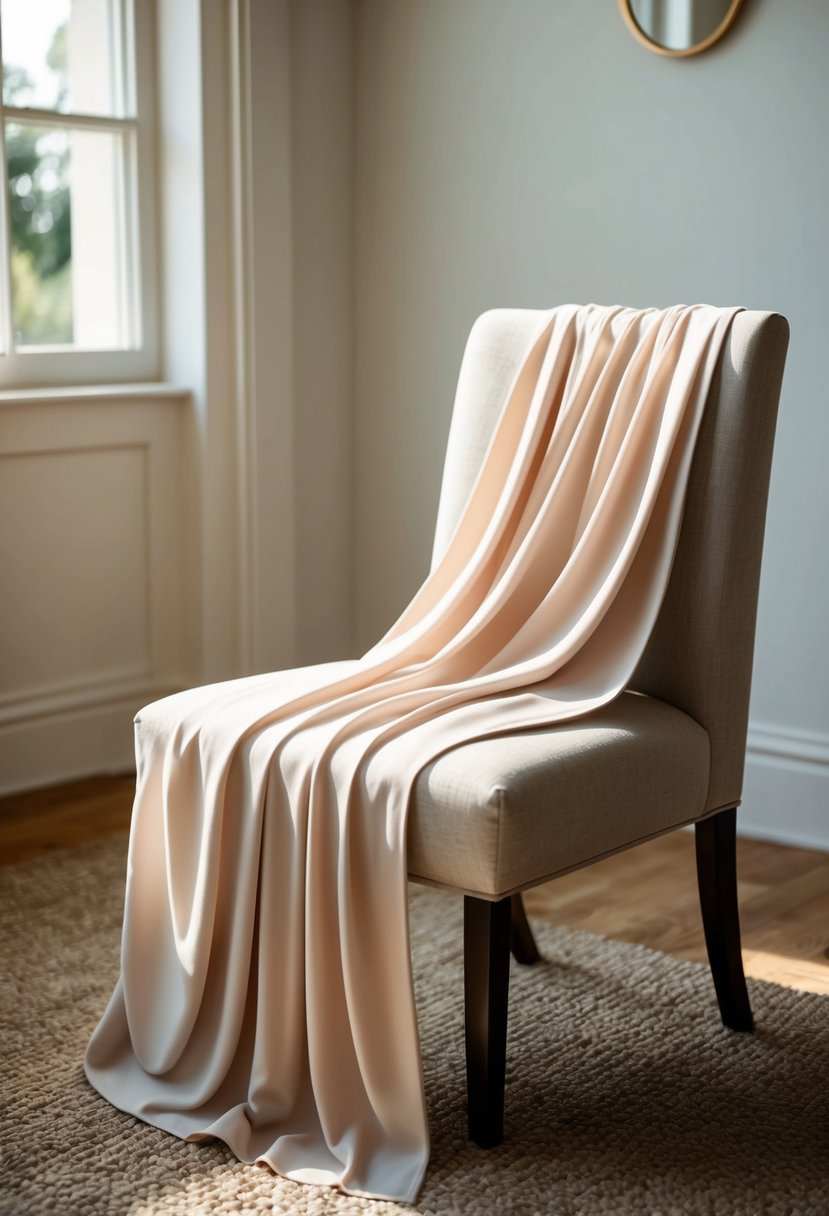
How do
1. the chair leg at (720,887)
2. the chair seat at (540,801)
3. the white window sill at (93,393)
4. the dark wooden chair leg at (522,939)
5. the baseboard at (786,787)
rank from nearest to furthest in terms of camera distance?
the chair seat at (540,801), the chair leg at (720,887), the dark wooden chair leg at (522,939), the baseboard at (786,787), the white window sill at (93,393)

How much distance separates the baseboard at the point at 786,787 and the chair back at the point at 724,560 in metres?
0.96

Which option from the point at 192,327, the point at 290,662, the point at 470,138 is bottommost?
the point at 290,662

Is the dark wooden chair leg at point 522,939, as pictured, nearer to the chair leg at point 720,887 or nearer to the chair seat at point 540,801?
the chair leg at point 720,887

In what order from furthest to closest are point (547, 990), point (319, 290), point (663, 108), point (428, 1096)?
point (319, 290) → point (663, 108) → point (547, 990) → point (428, 1096)

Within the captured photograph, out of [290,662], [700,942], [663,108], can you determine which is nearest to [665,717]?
[700,942]

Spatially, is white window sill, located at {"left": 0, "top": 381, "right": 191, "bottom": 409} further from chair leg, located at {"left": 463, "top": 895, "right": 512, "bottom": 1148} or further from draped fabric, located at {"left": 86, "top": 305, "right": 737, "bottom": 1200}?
chair leg, located at {"left": 463, "top": 895, "right": 512, "bottom": 1148}

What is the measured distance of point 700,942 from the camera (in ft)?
8.40

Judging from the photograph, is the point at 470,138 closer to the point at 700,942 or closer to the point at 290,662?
the point at 290,662

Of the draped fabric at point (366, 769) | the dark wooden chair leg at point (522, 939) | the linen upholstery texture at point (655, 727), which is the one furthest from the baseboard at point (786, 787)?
the draped fabric at point (366, 769)

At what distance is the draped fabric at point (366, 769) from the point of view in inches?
71.1

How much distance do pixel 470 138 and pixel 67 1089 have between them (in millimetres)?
2269

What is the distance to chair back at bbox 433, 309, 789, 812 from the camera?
6.73 ft

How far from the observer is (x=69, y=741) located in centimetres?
345

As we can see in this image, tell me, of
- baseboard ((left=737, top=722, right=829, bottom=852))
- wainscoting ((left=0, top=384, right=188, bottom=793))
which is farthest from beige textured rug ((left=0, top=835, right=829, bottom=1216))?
wainscoting ((left=0, top=384, right=188, bottom=793))
